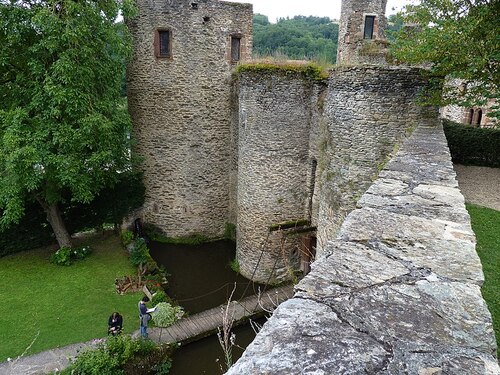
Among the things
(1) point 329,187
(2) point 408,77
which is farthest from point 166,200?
(2) point 408,77

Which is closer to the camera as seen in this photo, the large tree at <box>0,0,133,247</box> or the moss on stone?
the large tree at <box>0,0,133,247</box>

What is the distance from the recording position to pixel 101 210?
15.3 metres

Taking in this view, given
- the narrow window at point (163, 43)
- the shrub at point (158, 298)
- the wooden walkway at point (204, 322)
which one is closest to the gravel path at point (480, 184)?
the wooden walkway at point (204, 322)

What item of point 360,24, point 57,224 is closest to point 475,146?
point 360,24

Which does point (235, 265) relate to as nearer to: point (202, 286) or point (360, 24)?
point (202, 286)

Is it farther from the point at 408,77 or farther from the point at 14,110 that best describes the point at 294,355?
the point at 14,110

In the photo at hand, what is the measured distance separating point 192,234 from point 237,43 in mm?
7829

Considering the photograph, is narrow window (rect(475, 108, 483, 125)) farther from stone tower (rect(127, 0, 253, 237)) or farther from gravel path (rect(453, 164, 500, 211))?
stone tower (rect(127, 0, 253, 237))

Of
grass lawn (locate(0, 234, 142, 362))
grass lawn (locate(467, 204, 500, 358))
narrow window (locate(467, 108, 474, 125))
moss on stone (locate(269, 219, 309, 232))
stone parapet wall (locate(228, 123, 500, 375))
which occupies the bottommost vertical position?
grass lawn (locate(0, 234, 142, 362))

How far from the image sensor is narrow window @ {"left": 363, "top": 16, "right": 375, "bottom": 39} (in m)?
18.0

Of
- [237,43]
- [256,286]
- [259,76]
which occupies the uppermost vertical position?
[237,43]

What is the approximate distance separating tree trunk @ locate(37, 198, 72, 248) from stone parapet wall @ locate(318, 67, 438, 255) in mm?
9268

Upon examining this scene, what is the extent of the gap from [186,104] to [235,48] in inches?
111

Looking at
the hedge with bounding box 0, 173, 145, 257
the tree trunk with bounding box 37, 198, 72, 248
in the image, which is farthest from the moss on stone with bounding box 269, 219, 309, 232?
the tree trunk with bounding box 37, 198, 72, 248
